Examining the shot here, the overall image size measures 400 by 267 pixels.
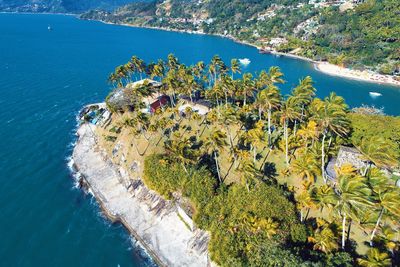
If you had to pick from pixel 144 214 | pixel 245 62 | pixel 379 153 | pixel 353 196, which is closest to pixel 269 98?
pixel 379 153

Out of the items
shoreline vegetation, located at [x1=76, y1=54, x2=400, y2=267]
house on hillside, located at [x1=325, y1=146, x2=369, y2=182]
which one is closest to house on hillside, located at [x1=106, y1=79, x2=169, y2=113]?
shoreline vegetation, located at [x1=76, y1=54, x2=400, y2=267]

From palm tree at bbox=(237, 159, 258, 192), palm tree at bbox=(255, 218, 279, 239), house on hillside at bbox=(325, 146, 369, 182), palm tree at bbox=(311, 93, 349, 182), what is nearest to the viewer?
palm tree at bbox=(255, 218, 279, 239)

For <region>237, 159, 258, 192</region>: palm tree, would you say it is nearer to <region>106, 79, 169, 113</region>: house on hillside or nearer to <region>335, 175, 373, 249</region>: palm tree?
<region>335, 175, 373, 249</region>: palm tree

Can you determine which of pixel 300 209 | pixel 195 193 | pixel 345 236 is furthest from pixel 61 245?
pixel 345 236

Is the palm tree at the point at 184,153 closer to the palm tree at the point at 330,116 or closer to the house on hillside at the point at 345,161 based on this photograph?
the palm tree at the point at 330,116

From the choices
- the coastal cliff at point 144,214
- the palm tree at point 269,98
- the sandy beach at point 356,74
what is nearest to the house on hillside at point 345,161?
the palm tree at point 269,98

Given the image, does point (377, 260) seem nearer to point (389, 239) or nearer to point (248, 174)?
point (389, 239)
